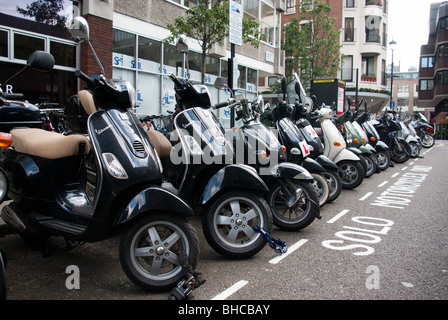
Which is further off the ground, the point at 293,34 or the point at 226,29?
the point at 293,34

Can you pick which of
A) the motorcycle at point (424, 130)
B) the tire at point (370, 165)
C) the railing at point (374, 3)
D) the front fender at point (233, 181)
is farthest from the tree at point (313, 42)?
the front fender at point (233, 181)

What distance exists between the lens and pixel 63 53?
9938 millimetres

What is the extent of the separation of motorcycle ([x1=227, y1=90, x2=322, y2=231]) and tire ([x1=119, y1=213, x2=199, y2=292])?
172 centimetres

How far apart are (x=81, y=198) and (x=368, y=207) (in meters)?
4.43

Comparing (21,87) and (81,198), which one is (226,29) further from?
(81,198)

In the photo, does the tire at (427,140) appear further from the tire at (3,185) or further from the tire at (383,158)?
the tire at (3,185)

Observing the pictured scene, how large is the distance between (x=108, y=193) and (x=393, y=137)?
10876 millimetres

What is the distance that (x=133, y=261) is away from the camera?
2.73 m

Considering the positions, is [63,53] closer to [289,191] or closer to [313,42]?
[289,191]

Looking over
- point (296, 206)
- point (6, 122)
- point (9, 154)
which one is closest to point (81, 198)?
point (9, 154)

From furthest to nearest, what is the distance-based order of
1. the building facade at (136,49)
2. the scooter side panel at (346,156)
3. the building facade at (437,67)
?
the building facade at (437,67) → the building facade at (136,49) → the scooter side panel at (346,156)

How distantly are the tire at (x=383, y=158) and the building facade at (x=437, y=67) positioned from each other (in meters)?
40.9

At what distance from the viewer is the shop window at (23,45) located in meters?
8.82
